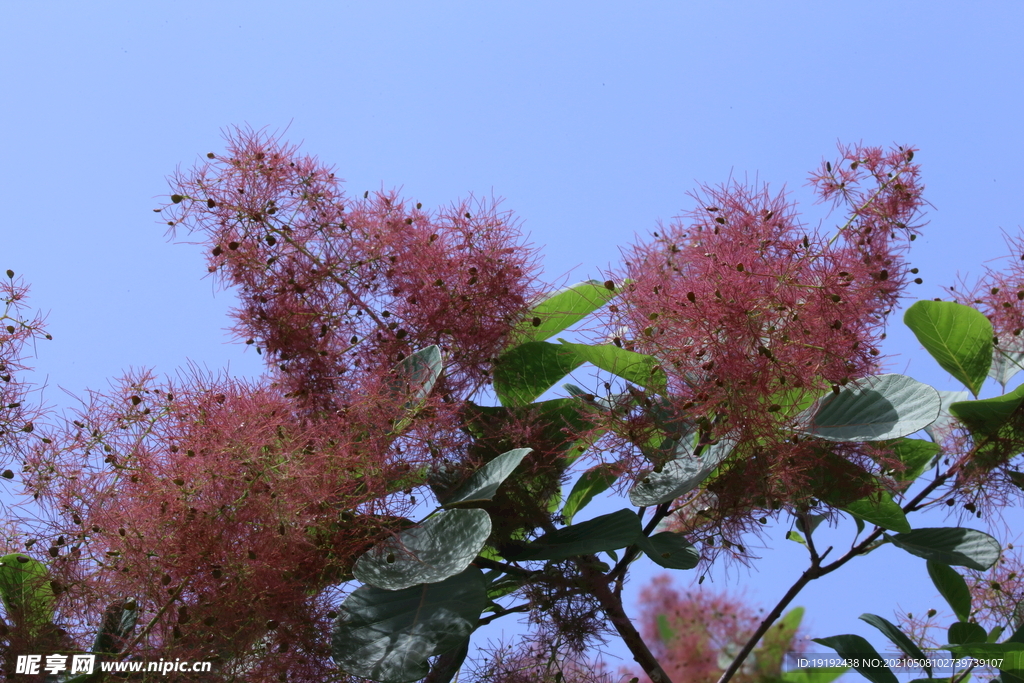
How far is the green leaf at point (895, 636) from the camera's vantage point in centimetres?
161

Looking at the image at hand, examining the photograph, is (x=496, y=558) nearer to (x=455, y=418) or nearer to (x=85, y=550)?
(x=455, y=418)

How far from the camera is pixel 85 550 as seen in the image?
4.56 feet

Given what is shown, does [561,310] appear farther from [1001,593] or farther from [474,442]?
[1001,593]

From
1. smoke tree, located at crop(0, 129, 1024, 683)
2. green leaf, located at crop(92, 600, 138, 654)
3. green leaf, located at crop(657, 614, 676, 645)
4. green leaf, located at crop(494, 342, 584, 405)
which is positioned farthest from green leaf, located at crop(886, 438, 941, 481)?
green leaf, located at crop(92, 600, 138, 654)

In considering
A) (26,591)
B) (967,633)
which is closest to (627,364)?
(967,633)

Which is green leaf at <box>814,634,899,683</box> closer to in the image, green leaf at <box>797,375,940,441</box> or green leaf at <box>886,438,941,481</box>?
green leaf at <box>886,438,941,481</box>

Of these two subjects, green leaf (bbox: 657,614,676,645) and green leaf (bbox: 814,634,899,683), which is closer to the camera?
green leaf (bbox: 814,634,899,683)

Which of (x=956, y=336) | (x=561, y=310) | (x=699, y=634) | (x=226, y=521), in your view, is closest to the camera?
(x=226, y=521)

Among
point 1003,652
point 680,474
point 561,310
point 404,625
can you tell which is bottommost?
point 1003,652

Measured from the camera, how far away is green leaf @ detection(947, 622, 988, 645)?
1638 mm

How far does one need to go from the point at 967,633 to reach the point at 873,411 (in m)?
0.55

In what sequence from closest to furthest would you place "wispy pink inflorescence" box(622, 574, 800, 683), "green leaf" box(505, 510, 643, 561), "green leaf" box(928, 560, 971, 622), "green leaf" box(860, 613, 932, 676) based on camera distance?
"green leaf" box(505, 510, 643, 561) < "green leaf" box(860, 613, 932, 676) < "green leaf" box(928, 560, 971, 622) < "wispy pink inflorescence" box(622, 574, 800, 683)

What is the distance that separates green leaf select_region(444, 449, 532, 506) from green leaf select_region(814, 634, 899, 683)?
618 millimetres

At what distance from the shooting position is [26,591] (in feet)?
4.71
